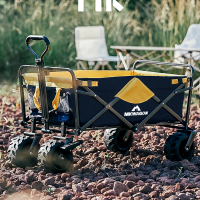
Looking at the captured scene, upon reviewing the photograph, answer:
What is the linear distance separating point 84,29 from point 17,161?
15.9 feet

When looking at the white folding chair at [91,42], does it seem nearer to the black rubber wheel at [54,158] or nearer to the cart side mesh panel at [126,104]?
the cart side mesh panel at [126,104]

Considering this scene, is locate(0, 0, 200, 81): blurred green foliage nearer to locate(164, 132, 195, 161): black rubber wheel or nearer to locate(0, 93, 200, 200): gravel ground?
locate(0, 93, 200, 200): gravel ground

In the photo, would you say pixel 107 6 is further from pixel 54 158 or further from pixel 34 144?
pixel 54 158

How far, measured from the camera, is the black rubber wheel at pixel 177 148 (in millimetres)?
3123

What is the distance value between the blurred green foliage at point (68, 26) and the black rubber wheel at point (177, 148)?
4.61m

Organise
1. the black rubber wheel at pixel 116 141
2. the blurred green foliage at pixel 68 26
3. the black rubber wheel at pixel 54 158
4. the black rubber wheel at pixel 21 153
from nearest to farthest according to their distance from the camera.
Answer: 1. the black rubber wheel at pixel 54 158
2. the black rubber wheel at pixel 21 153
3. the black rubber wheel at pixel 116 141
4. the blurred green foliage at pixel 68 26

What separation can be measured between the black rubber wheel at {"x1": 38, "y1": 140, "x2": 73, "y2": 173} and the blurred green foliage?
515cm


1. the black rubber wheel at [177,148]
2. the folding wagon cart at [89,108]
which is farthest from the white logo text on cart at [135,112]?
the black rubber wheel at [177,148]

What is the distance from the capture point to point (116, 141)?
3410 millimetres

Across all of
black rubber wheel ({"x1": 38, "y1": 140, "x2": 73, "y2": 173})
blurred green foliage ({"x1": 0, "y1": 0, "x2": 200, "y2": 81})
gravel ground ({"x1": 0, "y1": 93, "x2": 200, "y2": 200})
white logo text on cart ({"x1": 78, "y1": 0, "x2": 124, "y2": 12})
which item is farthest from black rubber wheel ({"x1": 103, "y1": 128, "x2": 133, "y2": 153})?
white logo text on cart ({"x1": 78, "y1": 0, "x2": 124, "y2": 12})

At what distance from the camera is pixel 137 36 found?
8.42 metres

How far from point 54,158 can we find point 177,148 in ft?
3.11

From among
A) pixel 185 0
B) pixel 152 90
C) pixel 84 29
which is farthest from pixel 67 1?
pixel 152 90

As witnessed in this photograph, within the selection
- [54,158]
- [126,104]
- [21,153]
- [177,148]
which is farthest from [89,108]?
[177,148]
